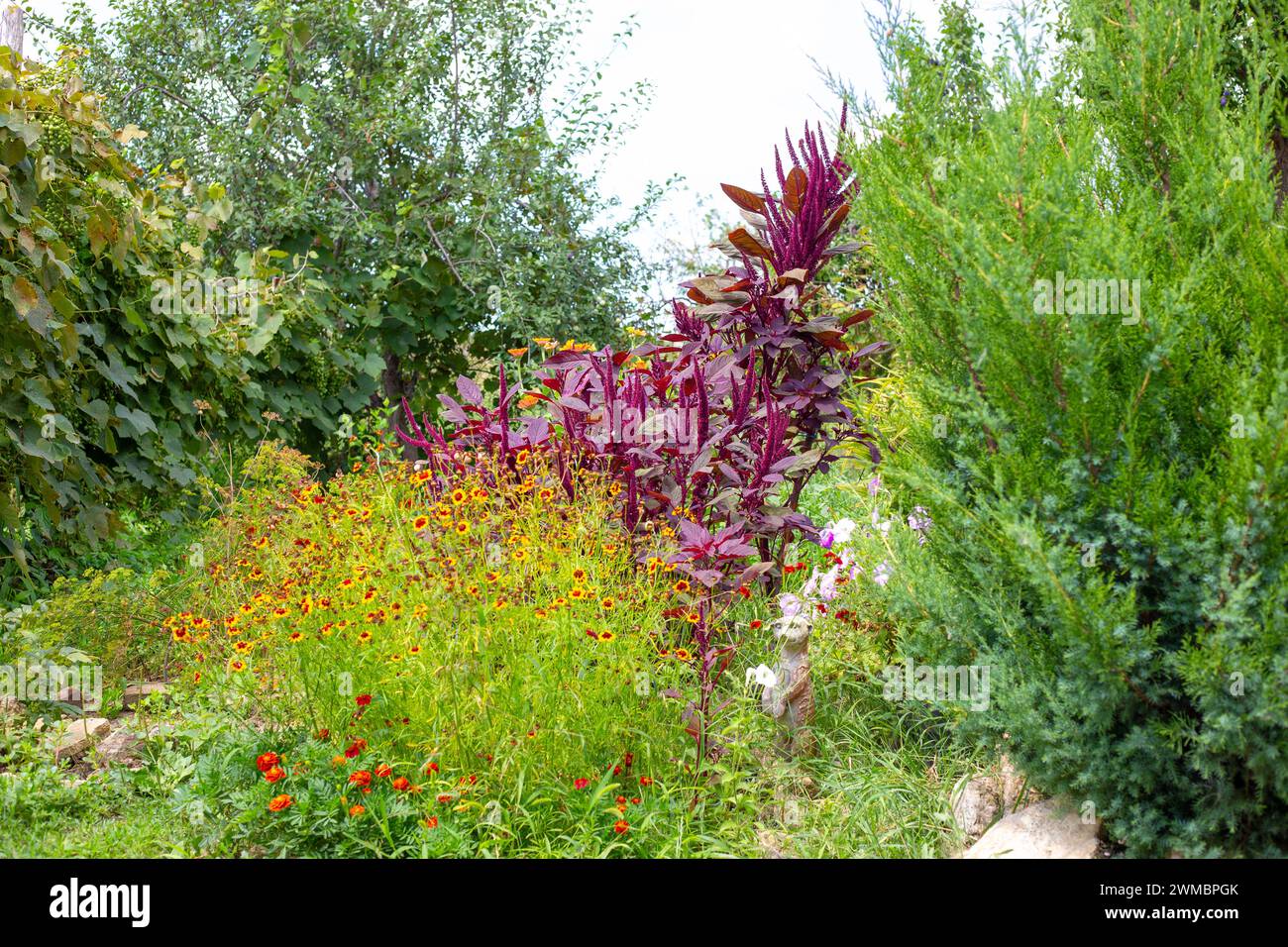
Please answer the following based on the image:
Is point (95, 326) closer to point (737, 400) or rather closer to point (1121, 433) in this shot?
point (737, 400)

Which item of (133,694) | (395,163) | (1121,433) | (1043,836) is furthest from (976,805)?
(395,163)

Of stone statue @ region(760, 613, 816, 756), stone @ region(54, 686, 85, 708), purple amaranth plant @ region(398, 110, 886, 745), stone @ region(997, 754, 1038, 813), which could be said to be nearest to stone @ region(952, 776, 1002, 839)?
stone @ region(997, 754, 1038, 813)

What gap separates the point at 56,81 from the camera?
16.6 feet

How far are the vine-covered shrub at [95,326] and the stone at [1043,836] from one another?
3716 mm

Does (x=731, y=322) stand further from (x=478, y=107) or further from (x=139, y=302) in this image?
(x=478, y=107)

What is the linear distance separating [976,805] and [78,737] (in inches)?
119

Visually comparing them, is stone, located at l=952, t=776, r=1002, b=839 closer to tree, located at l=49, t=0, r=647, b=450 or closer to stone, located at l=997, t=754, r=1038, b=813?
stone, located at l=997, t=754, r=1038, b=813

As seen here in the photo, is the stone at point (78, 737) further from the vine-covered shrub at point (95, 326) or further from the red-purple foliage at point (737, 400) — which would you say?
the red-purple foliage at point (737, 400)

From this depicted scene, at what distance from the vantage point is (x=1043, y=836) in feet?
9.14

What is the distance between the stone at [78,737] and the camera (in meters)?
3.66

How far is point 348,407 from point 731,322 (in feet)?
13.2

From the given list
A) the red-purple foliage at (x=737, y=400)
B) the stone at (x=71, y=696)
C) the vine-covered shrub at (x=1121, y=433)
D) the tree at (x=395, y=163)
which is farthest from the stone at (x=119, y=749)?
the tree at (x=395, y=163)

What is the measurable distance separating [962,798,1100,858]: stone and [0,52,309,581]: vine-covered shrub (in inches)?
146
